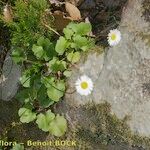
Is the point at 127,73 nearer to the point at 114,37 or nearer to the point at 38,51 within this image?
the point at 114,37

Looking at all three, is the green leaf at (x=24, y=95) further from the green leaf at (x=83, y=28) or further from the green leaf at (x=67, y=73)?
the green leaf at (x=83, y=28)

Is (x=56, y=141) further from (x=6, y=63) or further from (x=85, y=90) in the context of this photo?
(x=6, y=63)

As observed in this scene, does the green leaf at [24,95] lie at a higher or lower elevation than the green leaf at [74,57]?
lower

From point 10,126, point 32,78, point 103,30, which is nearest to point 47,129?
point 32,78

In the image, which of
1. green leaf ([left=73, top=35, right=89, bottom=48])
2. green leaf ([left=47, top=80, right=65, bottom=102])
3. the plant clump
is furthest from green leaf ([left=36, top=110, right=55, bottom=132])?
green leaf ([left=73, top=35, right=89, bottom=48])

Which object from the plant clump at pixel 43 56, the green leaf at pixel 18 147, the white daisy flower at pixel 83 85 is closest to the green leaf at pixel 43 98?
the plant clump at pixel 43 56

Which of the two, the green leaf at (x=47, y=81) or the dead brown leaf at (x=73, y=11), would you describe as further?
the dead brown leaf at (x=73, y=11)
